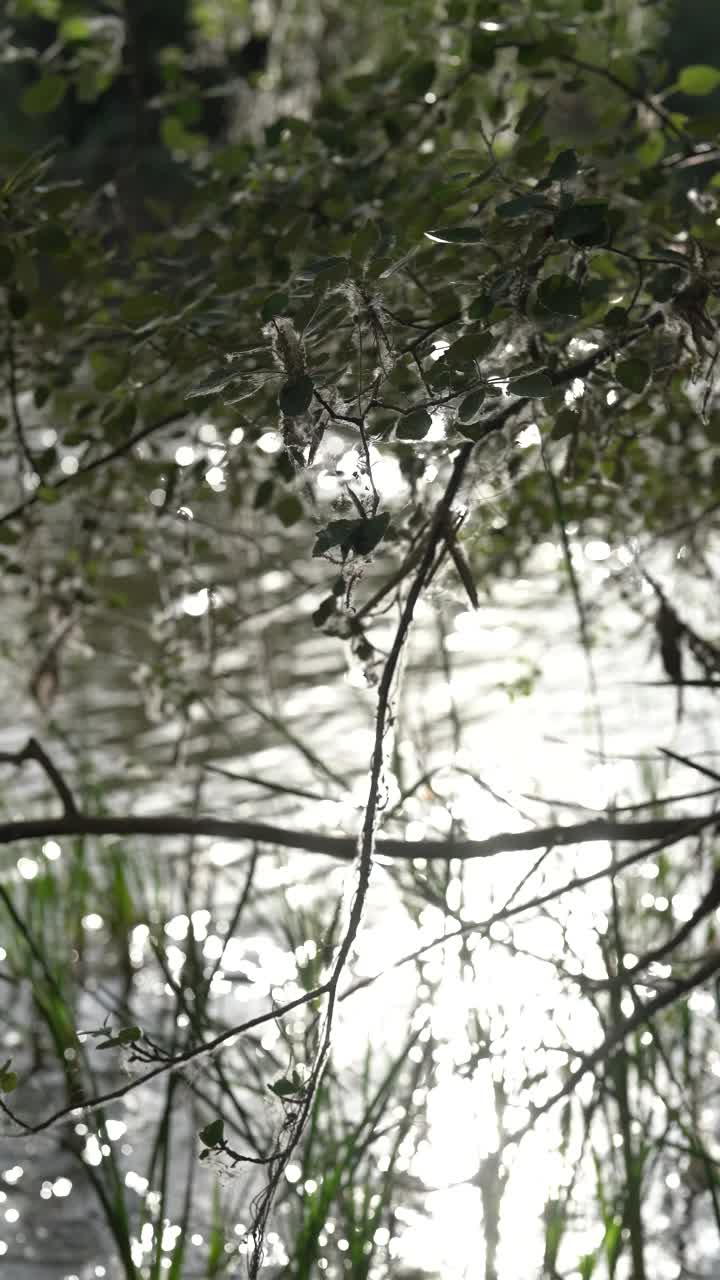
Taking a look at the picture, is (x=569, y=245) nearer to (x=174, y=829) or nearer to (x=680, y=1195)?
(x=174, y=829)

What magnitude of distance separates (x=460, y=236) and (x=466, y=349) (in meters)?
0.09

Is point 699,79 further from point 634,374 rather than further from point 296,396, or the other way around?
point 296,396

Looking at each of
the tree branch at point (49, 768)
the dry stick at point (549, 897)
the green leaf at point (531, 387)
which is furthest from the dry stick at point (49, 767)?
the green leaf at point (531, 387)

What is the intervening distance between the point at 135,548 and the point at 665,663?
98cm

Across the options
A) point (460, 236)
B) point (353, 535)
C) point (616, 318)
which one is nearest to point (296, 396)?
point (353, 535)

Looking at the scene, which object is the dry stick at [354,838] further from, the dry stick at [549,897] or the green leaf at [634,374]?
the green leaf at [634,374]

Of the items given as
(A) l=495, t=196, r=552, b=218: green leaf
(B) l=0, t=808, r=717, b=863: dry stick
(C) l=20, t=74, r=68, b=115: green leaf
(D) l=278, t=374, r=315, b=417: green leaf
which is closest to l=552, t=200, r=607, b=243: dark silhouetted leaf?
(A) l=495, t=196, r=552, b=218: green leaf

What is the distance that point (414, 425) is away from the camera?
1.08m

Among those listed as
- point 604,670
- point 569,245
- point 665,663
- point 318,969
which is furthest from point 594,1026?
point 604,670

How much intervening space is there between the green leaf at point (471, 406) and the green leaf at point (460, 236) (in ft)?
0.38

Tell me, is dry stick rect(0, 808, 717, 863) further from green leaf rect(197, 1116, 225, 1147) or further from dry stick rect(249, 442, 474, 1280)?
green leaf rect(197, 1116, 225, 1147)

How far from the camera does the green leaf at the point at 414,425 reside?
1.07 m

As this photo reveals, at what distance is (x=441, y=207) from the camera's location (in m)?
1.68

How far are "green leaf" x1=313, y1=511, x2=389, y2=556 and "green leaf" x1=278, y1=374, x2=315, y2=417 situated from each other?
9cm
